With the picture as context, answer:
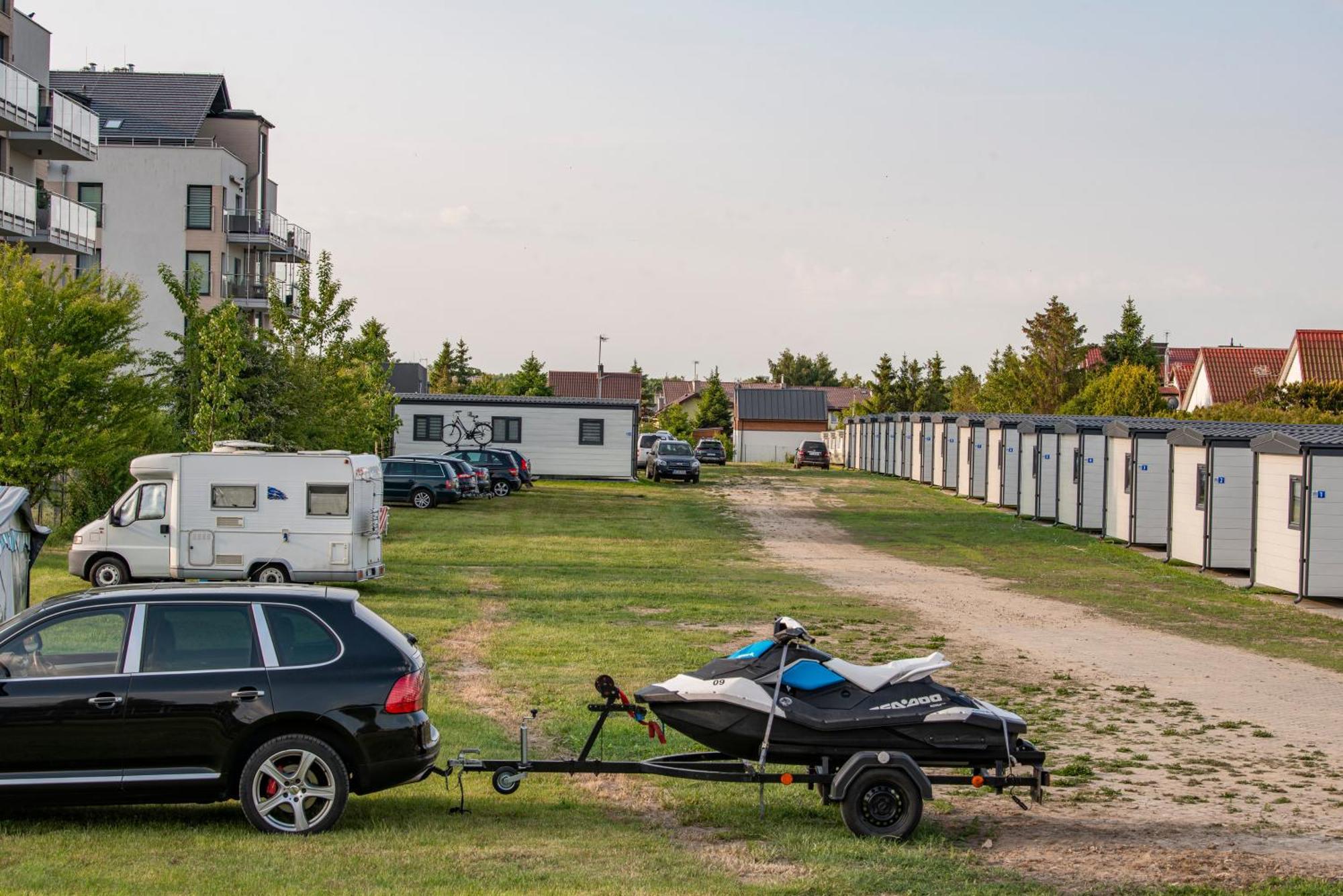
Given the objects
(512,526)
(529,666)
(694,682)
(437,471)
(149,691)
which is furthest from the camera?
(437,471)

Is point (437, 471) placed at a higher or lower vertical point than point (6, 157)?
lower

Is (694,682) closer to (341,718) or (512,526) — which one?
(341,718)

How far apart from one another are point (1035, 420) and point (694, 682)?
1396 inches

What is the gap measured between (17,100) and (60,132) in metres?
1.89

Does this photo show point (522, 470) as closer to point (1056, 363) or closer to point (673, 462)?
point (673, 462)

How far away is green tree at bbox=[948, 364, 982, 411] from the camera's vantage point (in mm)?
90250

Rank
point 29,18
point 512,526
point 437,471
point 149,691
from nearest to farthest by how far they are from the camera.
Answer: point 149,691 → point 512,526 → point 29,18 → point 437,471

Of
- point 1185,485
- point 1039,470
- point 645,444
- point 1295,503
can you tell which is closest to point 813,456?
point 645,444

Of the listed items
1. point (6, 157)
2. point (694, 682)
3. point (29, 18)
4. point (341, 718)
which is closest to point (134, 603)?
point (341, 718)

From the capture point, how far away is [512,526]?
115 ft

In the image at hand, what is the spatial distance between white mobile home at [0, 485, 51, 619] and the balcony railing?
2249 centimetres

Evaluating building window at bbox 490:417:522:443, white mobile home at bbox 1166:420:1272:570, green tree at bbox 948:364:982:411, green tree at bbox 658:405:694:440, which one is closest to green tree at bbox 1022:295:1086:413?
green tree at bbox 948:364:982:411

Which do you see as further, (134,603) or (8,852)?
(134,603)

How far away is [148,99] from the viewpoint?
5784cm
